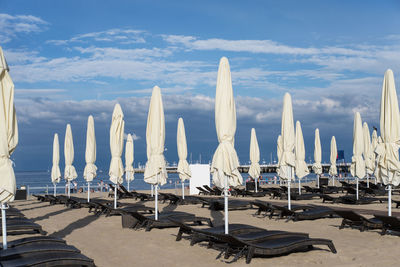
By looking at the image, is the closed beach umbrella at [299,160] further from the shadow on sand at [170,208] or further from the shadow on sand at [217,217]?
the shadow on sand at [170,208]

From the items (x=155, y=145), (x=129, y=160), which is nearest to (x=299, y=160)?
(x=129, y=160)

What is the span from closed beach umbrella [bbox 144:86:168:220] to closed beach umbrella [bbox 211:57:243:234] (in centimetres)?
305

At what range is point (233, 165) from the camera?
312 inches

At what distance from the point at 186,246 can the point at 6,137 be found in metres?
3.79

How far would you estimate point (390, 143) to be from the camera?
9.86m

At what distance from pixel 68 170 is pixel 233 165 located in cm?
1176

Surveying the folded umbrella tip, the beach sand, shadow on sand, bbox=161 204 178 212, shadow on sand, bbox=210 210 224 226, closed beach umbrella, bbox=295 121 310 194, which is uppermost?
the folded umbrella tip

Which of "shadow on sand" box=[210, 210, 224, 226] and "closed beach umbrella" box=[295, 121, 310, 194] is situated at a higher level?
"closed beach umbrella" box=[295, 121, 310, 194]

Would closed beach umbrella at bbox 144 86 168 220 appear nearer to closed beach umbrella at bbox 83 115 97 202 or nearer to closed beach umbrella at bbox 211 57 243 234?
closed beach umbrella at bbox 211 57 243 234

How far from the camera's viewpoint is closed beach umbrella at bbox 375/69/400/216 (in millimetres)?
9789

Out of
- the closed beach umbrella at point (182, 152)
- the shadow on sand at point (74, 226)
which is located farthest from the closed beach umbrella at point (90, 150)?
the closed beach umbrella at point (182, 152)

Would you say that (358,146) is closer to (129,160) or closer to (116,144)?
(116,144)

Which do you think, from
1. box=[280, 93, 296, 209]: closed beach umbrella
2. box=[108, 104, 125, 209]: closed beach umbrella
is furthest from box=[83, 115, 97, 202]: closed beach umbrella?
box=[280, 93, 296, 209]: closed beach umbrella

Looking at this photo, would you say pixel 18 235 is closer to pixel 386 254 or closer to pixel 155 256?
pixel 155 256
